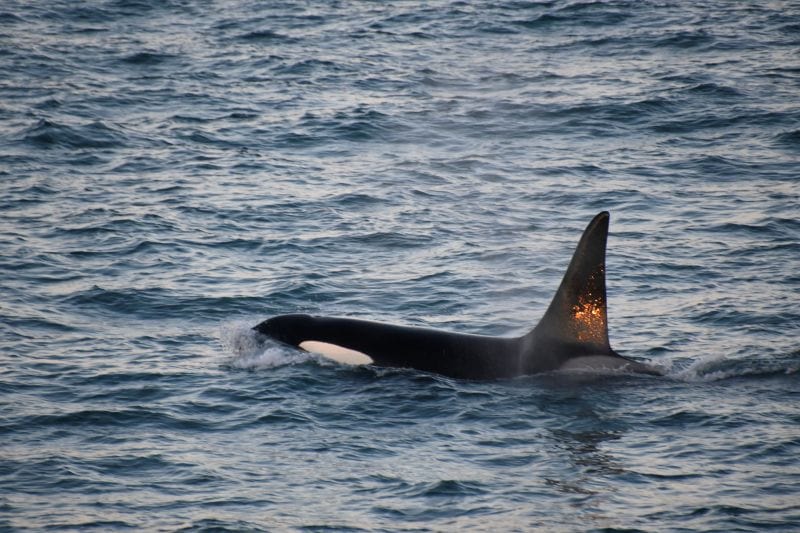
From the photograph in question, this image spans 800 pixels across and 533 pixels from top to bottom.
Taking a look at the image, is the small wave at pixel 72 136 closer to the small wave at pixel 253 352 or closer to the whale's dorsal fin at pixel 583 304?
the small wave at pixel 253 352

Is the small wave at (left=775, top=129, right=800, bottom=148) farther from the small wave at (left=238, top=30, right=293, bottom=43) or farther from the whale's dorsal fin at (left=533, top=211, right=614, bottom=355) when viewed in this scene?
the small wave at (left=238, top=30, right=293, bottom=43)

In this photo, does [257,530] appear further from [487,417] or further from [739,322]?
[739,322]

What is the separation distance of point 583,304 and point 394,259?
5634 millimetres

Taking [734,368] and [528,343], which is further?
[734,368]

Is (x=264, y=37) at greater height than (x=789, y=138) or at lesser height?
greater

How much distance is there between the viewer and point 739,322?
1518cm

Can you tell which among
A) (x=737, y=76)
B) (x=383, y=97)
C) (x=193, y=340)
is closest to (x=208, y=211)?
(x=193, y=340)

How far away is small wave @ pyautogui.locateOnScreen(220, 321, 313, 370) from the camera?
1416cm

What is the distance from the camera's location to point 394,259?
717 inches

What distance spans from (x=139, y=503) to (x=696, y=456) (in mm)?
5297

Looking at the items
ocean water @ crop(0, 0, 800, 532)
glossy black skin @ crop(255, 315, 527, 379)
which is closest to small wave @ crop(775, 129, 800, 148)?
ocean water @ crop(0, 0, 800, 532)

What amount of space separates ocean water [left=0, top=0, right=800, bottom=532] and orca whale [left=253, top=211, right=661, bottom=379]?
0.21 meters

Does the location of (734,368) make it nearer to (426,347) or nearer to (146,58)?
(426,347)

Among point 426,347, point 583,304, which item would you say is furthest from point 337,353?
point 583,304
